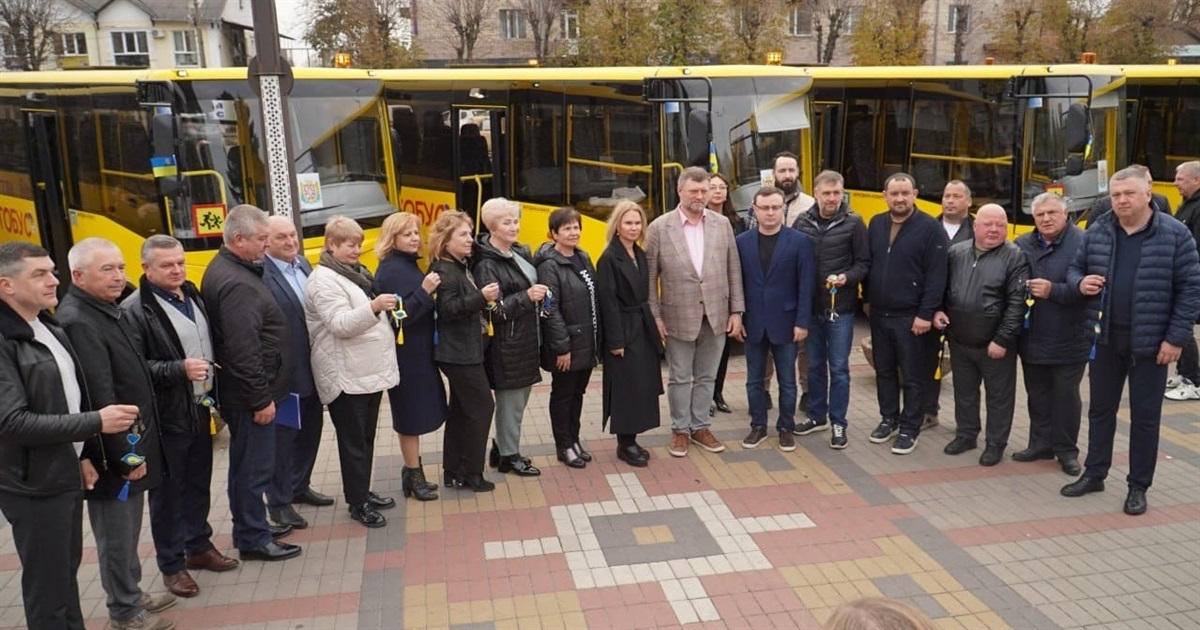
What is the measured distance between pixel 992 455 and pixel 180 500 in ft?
17.0

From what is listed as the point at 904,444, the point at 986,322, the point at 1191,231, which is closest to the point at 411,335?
the point at 904,444

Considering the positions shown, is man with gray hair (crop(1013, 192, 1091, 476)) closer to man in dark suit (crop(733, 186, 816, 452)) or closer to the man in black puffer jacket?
the man in black puffer jacket

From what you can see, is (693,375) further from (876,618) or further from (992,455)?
(876,618)

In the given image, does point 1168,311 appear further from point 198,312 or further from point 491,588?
point 198,312

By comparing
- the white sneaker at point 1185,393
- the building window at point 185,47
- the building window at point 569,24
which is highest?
the building window at point 185,47

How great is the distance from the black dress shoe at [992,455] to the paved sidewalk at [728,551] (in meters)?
0.06

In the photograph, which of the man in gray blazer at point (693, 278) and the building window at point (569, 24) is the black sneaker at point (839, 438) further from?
the building window at point (569, 24)

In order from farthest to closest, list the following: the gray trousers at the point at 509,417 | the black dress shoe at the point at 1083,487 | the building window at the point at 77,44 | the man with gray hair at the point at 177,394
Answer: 1. the building window at the point at 77,44
2. the gray trousers at the point at 509,417
3. the black dress shoe at the point at 1083,487
4. the man with gray hair at the point at 177,394

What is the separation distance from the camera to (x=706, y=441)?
22.6ft

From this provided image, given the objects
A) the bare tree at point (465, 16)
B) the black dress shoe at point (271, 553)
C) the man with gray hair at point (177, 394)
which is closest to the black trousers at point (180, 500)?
the man with gray hair at point (177, 394)

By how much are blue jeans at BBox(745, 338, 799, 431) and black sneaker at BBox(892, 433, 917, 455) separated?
74 centimetres

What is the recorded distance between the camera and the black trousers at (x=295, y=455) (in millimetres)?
5410

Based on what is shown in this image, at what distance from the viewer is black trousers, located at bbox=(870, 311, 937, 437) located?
6.72m

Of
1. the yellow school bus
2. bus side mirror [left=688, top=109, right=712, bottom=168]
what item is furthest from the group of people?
the yellow school bus
